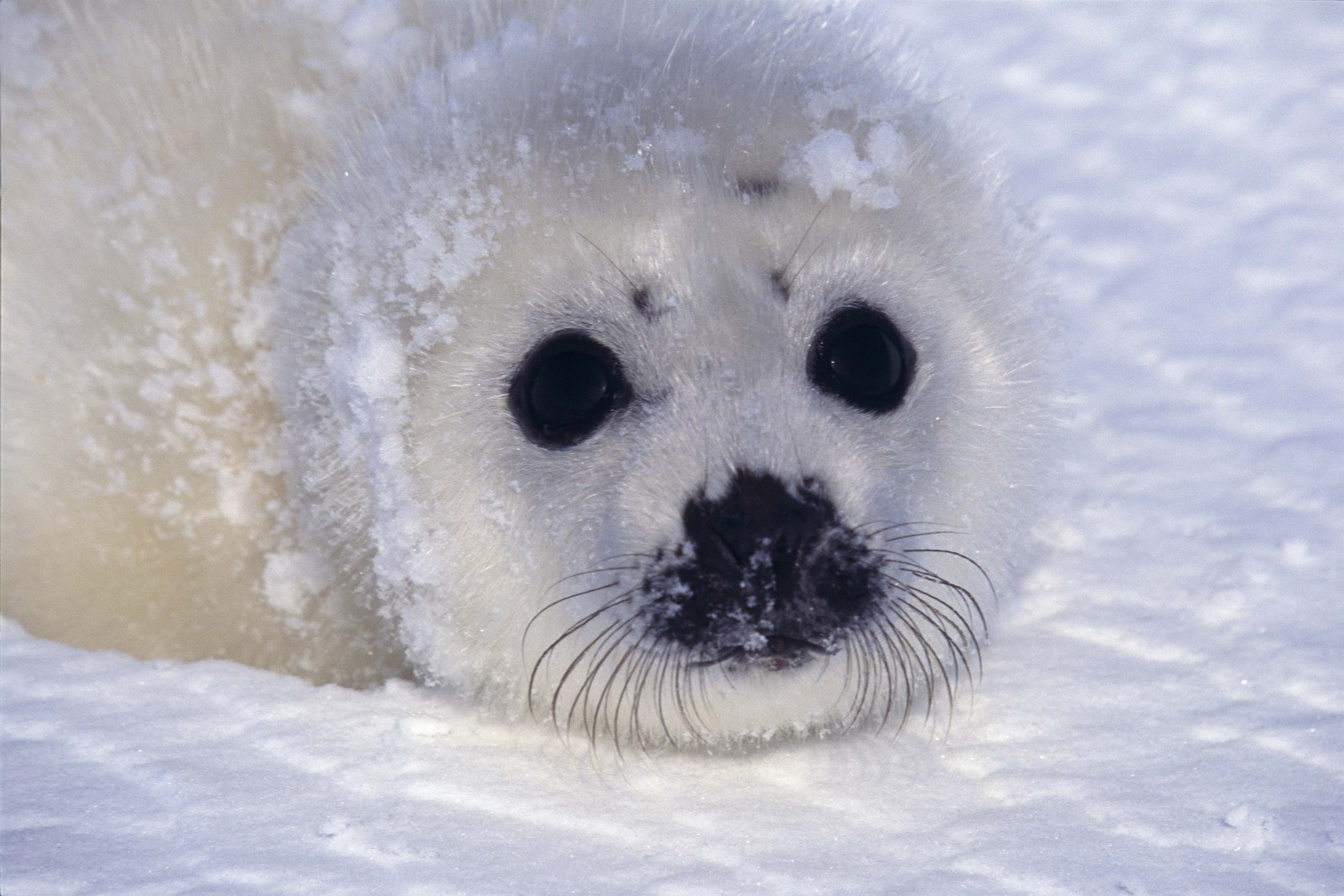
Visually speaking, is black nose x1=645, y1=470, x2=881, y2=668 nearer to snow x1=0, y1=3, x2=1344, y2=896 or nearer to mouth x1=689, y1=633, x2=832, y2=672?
mouth x1=689, y1=633, x2=832, y2=672

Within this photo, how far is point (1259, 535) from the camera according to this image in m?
2.50

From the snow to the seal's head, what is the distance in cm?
14

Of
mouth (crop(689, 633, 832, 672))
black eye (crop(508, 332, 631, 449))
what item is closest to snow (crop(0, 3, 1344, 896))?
mouth (crop(689, 633, 832, 672))

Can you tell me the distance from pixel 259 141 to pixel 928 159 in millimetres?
1236

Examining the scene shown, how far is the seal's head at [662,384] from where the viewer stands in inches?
70.8

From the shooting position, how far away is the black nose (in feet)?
5.56

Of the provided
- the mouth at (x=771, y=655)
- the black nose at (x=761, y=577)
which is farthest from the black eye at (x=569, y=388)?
the mouth at (x=771, y=655)

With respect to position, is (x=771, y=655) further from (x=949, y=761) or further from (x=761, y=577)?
(x=949, y=761)

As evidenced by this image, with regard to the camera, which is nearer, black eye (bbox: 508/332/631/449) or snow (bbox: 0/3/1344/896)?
snow (bbox: 0/3/1344/896)

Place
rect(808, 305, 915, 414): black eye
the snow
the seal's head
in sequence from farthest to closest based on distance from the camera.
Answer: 1. rect(808, 305, 915, 414): black eye
2. the seal's head
3. the snow

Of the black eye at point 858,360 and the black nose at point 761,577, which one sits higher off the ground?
the black eye at point 858,360

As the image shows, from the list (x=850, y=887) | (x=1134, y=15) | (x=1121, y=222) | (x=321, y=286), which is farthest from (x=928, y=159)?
(x=1134, y=15)

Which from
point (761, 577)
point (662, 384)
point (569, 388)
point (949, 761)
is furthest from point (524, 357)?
point (949, 761)

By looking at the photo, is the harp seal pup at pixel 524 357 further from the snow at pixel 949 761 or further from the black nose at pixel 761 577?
the snow at pixel 949 761
